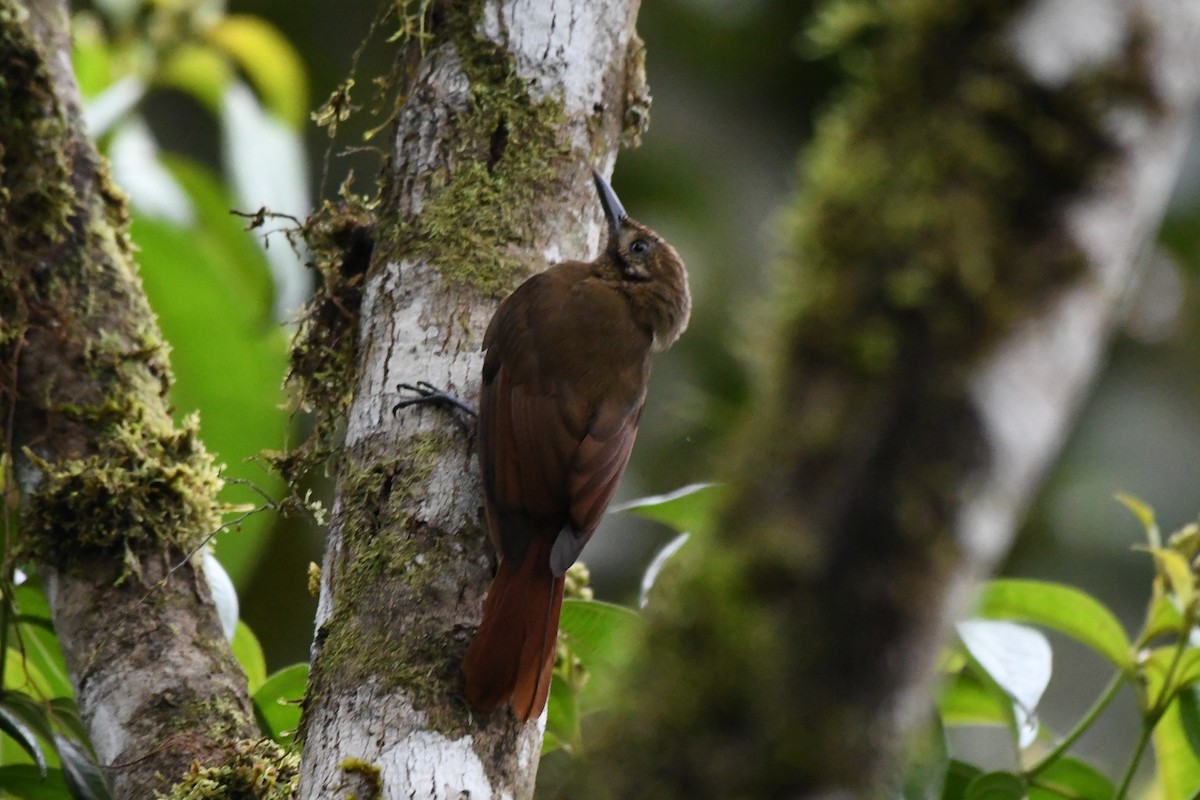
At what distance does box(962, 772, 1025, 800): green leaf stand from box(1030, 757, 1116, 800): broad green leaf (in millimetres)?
115

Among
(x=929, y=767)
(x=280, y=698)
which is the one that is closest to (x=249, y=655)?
(x=280, y=698)

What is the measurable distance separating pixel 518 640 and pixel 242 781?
1.64 feet

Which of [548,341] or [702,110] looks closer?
[548,341]

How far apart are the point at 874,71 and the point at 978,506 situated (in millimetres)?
364

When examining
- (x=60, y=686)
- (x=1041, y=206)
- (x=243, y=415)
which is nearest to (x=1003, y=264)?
(x=1041, y=206)

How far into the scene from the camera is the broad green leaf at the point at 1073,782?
222 centimetres

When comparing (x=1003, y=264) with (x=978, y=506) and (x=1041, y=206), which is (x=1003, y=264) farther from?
(x=978, y=506)

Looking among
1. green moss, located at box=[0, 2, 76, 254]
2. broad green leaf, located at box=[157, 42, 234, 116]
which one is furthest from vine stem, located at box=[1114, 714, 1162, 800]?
broad green leaf, located at box=[157, 42, 234, 116]

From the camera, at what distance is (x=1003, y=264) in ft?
3.24

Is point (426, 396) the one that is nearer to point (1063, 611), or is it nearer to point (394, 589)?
point (394, 589)

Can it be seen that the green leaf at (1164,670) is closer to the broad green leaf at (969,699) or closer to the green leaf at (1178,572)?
the green leaf at (1178,572)

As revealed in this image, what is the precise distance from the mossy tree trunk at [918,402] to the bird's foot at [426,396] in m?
1.17

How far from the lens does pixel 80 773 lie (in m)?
2.14

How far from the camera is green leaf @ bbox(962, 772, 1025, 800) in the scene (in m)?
2.11
